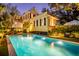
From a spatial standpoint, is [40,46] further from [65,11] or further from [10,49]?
[65,11]

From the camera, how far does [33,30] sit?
1.65 m

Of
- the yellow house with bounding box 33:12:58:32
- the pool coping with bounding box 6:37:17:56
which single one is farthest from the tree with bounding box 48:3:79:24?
the pool coping with bounding box 6:37:17:56

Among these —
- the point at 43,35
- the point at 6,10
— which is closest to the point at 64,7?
the point at 43,35

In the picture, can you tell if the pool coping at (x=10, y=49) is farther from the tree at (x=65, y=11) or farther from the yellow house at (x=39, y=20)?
the tree at (x=65, y=11)

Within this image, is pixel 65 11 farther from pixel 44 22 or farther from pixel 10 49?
pixel 10 49

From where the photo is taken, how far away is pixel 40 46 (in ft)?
5.35

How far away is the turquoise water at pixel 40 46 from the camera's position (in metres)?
1.61

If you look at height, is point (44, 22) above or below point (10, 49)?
above

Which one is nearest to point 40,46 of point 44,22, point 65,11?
point 44,22

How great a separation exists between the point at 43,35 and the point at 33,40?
109 mm

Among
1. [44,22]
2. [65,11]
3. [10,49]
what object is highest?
[65,11]

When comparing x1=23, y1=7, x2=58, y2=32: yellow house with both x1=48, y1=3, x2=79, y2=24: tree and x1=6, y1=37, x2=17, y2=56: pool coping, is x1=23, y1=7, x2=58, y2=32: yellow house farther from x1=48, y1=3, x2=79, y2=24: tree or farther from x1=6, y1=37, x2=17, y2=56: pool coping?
x1=6, y1=37, x2=17, y2=56: pool coping

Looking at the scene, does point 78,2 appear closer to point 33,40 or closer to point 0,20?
point 33,40

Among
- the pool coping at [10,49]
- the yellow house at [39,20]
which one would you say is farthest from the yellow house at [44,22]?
the pool coping at [10,49]
